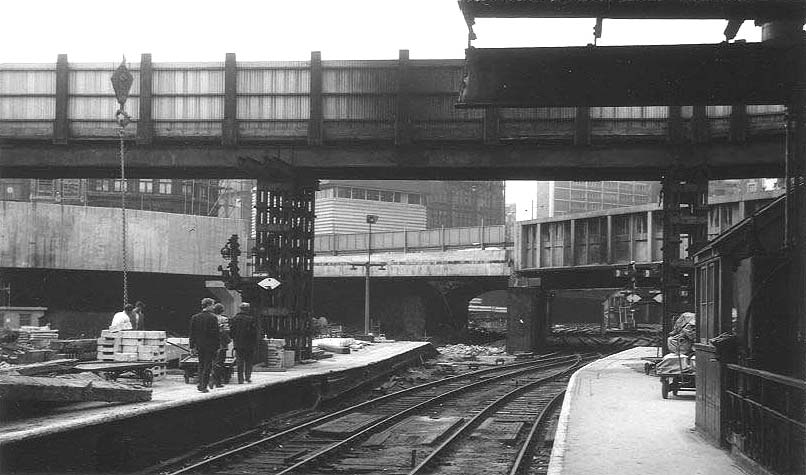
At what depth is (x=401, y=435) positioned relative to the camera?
613 inches

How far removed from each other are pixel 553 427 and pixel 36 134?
14.0m

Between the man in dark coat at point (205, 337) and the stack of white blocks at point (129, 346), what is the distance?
1.47m

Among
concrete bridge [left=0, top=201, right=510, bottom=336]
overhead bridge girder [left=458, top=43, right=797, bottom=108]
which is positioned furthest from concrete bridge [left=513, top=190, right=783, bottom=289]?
overhead bridge girder [left=458, top=43, right=797, bottom=108]

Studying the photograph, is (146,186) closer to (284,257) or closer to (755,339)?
(284,257)

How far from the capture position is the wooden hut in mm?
8812

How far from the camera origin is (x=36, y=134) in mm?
22047

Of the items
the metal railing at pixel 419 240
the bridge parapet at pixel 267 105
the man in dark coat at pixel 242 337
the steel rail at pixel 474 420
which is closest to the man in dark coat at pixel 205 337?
the man in dark coat at pixel 242 337

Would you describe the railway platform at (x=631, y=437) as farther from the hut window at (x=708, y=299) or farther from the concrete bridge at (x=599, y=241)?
the concrete bridge at (x=599, y=241)

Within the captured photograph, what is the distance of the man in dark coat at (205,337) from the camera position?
49.6 feet

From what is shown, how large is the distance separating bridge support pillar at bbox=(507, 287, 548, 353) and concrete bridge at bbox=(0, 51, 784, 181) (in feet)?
62.9

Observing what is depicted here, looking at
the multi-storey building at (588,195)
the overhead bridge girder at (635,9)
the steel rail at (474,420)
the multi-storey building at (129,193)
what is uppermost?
the multi-storey building at (588,195)

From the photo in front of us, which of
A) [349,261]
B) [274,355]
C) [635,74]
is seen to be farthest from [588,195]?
[635,74]

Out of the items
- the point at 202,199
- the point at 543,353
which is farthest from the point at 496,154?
the point at 202,199

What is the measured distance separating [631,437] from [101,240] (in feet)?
101
